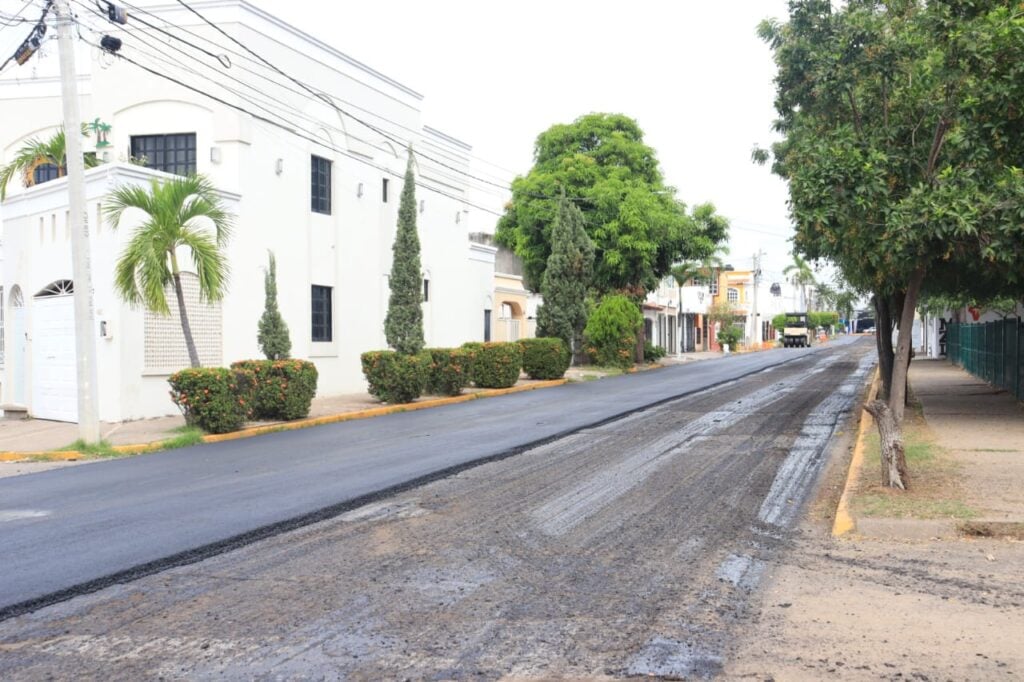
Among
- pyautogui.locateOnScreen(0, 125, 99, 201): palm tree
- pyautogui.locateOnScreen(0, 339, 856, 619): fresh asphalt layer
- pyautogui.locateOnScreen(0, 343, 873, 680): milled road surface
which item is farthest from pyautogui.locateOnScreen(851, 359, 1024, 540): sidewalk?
pyautogui.locateOnScreen(0, 125, 99, 201): palm tree

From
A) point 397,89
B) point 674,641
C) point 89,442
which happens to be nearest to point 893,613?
point 674,641

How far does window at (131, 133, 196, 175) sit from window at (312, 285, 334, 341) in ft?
15.3

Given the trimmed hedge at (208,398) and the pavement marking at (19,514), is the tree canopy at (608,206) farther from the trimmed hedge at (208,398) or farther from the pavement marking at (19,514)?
the pavement marking at (19,514)

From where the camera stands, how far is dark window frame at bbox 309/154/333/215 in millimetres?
25438

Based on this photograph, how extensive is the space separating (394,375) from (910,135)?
12.7 meters

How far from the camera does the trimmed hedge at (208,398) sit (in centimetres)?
1644

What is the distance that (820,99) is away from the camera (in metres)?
13.5

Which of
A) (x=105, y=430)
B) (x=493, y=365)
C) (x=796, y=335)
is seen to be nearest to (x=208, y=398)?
(x=105, y=430)

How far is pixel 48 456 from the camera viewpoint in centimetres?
1464

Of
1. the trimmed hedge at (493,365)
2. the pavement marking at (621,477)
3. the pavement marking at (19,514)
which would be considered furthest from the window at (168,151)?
the pavement marking at (19,514)

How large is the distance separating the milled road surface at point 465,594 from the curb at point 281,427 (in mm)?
6728

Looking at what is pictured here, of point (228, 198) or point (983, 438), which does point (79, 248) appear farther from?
point (983, 438)

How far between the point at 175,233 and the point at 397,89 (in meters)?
13.7

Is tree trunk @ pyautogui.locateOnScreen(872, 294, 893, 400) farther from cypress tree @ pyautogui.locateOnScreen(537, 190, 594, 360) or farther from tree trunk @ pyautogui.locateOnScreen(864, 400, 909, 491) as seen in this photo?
cypress tree @ pyautogui.locateOnScreen(537, 190, 594, 360)
